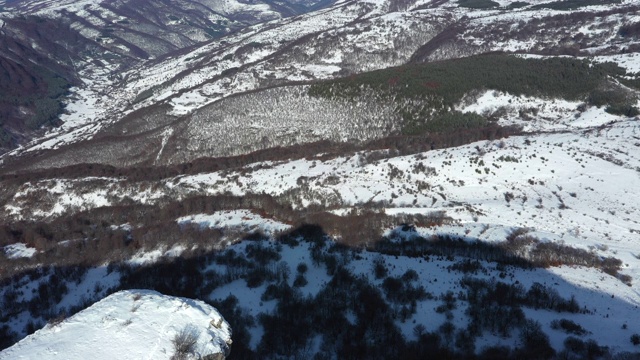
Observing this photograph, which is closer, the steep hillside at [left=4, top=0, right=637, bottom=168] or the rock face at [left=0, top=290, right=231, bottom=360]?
the rock face at [left=0, top=290, right=231, bottom=360]

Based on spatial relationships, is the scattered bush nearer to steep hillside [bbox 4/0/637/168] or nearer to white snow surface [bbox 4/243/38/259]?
white snow surface [bbox 4/243/38/259]

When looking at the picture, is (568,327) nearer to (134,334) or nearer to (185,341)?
(185,341)

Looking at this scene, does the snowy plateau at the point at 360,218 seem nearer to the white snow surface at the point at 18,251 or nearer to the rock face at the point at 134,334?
the rock face at the point at 134,334

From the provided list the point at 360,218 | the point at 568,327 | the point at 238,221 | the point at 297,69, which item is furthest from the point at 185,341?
the point at 297,69

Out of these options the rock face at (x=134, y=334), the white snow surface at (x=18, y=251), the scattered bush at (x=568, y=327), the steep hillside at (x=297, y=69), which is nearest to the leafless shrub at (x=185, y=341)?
the rock face at (x=134, y=334)

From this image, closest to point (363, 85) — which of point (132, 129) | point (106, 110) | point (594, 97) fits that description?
point (594, 97)

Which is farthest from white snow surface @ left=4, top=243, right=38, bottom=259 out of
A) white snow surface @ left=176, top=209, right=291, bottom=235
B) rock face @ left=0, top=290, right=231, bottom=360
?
rock face @ left=0, top=290, right=231, bottom=360
